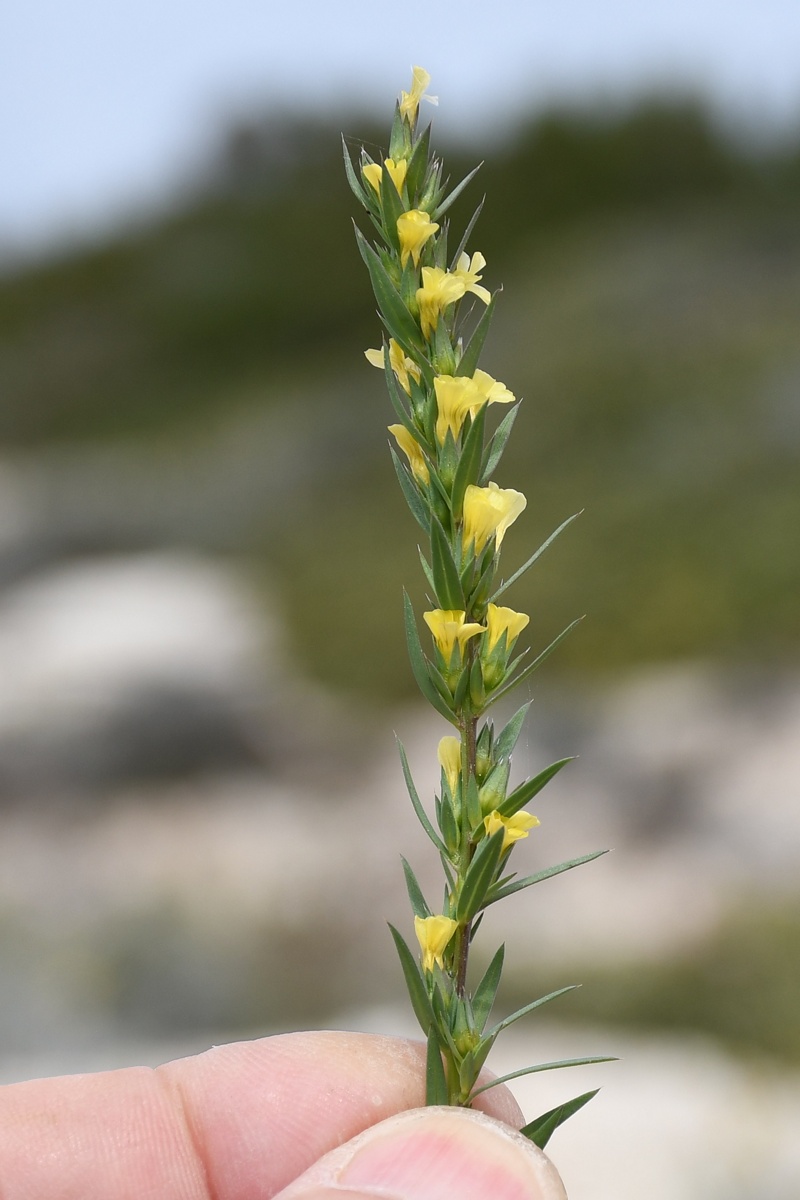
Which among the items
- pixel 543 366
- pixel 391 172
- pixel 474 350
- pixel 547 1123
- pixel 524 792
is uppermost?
pixel 543 366

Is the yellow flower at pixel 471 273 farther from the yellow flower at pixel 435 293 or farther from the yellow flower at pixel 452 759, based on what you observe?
the yellow flower at pixel 452 759

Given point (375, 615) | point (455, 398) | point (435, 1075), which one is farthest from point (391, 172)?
point (375, 615)

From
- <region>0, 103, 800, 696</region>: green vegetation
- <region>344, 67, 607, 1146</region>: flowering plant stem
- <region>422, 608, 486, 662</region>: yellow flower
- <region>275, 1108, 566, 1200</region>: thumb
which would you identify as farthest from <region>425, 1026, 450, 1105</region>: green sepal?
<region>0, 103, 800, 696</region>: green vegetation

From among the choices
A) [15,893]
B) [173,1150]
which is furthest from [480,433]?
[15,893]

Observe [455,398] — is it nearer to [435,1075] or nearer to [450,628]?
[450,628]

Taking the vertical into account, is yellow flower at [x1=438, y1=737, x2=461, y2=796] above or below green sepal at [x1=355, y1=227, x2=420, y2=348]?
below

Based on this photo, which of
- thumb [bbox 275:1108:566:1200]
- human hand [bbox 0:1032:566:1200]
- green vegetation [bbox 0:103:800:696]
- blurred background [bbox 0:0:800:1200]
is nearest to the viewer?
thumb [bbox 275:1108:566:1200]

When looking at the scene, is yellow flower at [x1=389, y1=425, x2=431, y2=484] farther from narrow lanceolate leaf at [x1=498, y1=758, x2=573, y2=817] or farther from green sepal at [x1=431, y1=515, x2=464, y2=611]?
narrow lanceolate leaf at [x1=498, y1=758, x2=573, y2=817]
